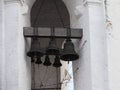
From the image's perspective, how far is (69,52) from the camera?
50.2 feet

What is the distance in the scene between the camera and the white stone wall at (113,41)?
48.2 ft

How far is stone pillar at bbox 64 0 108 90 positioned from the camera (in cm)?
1482

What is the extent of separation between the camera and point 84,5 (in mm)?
15422

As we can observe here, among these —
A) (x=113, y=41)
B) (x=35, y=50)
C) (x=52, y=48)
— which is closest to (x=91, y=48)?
(x=113, y=41)

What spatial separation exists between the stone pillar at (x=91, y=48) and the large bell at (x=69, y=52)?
0.51 feet

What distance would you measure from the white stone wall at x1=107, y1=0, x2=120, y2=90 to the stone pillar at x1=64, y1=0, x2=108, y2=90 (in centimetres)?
12

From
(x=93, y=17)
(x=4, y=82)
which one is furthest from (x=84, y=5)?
(x=4, y=82)

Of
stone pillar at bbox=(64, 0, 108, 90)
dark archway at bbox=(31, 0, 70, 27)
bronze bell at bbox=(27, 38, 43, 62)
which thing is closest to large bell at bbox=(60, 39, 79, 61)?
stone pillar at bbox=(64, 0, 108, 90)

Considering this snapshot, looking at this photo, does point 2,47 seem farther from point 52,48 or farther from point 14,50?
point 52,48

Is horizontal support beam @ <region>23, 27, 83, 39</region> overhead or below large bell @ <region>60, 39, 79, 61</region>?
overhead

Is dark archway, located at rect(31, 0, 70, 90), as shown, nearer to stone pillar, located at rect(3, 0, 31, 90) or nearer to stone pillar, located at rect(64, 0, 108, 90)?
stone pillar, located at rect(64, 0, 108, 90)

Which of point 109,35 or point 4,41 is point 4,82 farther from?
point 109,35

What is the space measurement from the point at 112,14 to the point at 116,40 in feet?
1.78

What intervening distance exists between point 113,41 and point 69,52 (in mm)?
946
